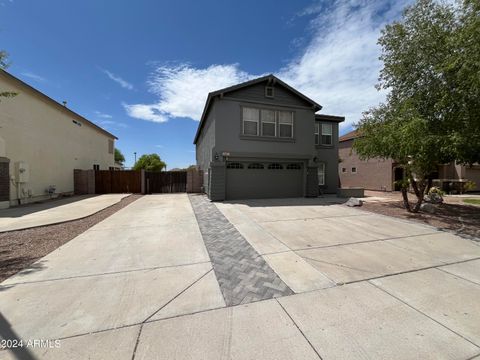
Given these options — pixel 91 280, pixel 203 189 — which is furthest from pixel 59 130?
pixel 91 280

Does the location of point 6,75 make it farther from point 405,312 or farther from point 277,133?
point 405,312

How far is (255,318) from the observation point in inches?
109

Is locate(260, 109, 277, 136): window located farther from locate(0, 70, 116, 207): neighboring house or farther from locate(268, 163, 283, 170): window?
locate(0, 70, 116, 207): neighboring house

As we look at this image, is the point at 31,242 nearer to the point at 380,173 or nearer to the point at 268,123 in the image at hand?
the point at 268,123

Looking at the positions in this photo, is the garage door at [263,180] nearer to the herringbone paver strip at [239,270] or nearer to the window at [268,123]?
the window at [268,123]

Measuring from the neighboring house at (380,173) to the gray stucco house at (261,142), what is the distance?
23.1ft

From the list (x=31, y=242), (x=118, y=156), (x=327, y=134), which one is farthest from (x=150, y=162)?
(x=31, y=242)

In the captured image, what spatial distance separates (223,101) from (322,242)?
30.5 ft

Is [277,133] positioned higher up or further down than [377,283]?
higher up

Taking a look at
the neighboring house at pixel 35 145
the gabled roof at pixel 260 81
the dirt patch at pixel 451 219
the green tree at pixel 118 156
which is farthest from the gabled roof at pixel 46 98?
the green tree at pixel 118 156

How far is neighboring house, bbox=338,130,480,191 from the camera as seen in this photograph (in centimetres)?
1922

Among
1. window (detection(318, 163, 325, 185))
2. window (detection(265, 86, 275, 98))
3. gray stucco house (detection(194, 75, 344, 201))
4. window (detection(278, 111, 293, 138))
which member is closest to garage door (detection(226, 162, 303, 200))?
gray stucco house (detection(194, 75, 344, 201))

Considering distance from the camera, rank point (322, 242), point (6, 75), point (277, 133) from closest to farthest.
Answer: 1. point (322, 242)
2. point (6, 75)
3. point (277, 133)

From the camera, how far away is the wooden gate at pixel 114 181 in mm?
16703
